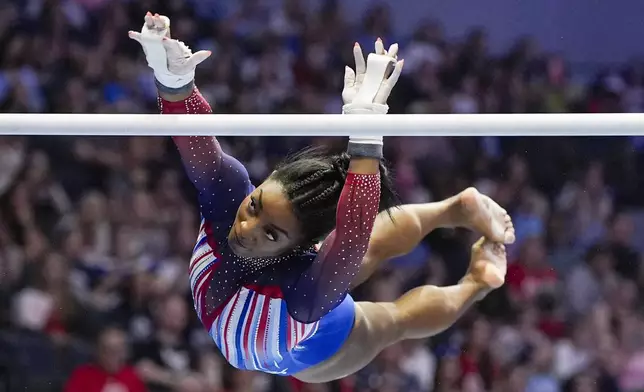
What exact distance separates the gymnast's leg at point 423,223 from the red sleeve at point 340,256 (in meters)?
0.46

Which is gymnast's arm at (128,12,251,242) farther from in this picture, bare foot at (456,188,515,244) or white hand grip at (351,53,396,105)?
bare foot at (456,188,515,244)

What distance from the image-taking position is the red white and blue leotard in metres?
2.10

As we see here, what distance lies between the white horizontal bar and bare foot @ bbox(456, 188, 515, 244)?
2.52 feet

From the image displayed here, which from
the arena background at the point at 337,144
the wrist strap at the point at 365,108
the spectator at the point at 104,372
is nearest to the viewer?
the wrist strap at the point at 365,108

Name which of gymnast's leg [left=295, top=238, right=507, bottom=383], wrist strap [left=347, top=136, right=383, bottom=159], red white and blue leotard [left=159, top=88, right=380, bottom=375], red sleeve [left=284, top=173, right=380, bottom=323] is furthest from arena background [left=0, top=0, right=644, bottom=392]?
wrist strap [left=347, top=136, right=383, bottom=159]

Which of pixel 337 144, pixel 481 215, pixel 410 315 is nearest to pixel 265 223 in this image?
pixel 410 315

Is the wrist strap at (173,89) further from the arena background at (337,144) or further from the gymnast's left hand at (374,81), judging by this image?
the arena background at (337,144)

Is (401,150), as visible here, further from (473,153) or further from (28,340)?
(28,340)

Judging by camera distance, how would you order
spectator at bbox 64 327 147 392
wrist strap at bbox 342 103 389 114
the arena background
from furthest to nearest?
the arena background
spectator at bbox 64 327 147 392
wrist strap at bbox 342 103 389 114

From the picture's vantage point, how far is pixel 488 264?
2.71 m

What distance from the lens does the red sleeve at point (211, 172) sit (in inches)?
82.5

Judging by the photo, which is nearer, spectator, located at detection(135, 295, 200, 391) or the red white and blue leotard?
the red white and blue leotard

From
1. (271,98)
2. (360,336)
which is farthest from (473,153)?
(360,336)

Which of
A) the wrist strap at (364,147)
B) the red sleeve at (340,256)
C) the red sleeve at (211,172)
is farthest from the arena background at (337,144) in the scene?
the wrist strap at (364,147)
